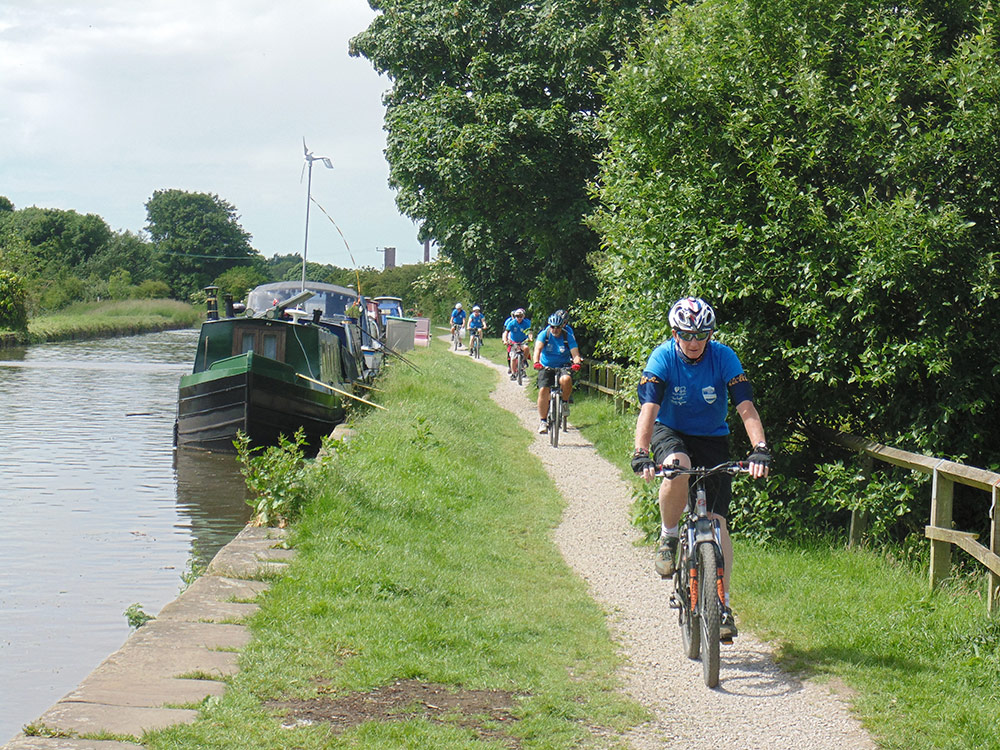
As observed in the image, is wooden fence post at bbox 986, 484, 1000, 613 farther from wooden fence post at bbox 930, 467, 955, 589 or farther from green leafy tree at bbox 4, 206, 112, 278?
green leafy tree at bbox 4, 206, 112, 278

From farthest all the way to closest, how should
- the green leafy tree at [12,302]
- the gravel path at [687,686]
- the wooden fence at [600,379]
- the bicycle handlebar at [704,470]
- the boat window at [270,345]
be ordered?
the green leafy tree at [12,302]
the boat window at [270,345]
the wooden fence at [600,379]
the bicycle handlebar at [704,470]
the gravel path at [687,686]

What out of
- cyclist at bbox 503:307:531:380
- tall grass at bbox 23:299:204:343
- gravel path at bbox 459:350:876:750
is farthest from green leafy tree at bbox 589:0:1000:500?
tall grass at bbox 23:299:204:343

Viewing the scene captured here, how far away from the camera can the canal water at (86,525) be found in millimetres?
7676

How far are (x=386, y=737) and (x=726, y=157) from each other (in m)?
5.39

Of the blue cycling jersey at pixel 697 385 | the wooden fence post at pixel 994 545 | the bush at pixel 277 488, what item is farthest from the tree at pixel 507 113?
the wooden fence post at pixel 994 545

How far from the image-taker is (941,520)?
678cm

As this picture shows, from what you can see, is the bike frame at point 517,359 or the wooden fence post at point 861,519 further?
the bike frame at point 517,359

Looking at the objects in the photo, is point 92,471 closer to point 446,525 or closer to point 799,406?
point 446,525

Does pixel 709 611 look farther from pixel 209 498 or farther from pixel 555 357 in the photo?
pixel 555 357

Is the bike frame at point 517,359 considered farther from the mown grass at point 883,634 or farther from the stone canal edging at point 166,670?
the stone canal edging at point 166,670

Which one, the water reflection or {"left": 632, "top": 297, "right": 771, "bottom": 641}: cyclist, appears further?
the water reflection

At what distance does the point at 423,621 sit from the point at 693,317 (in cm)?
237

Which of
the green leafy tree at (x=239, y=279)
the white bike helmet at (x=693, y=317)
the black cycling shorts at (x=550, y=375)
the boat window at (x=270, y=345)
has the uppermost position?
the green leafy tree at (x=239, y=279)

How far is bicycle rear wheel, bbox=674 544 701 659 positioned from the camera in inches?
232
